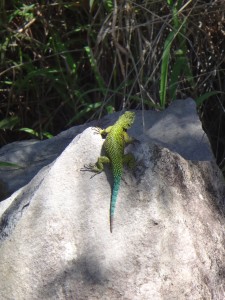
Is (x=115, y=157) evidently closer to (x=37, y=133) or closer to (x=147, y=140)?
(x=147, y=140)

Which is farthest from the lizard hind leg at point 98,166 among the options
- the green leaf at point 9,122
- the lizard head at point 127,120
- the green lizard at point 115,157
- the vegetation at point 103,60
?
the green leaf at point 9,122

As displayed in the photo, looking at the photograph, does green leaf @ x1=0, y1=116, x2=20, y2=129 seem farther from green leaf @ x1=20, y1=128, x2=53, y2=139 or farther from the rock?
the rock

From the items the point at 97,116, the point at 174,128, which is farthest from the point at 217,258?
the point at 97,116

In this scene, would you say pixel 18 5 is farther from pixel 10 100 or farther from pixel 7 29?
pixel 10 100

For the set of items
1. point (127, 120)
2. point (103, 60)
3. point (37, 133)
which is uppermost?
point (127, 120)

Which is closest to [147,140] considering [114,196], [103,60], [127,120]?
[127,120]
